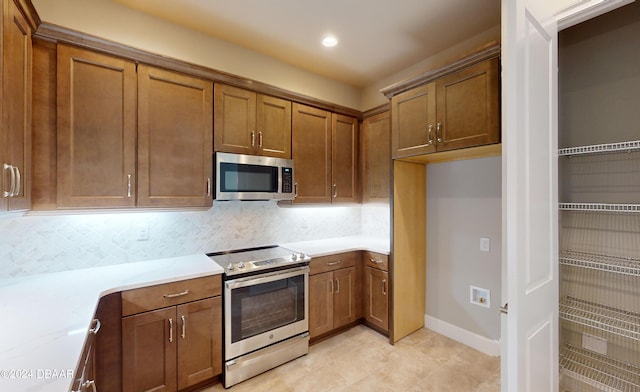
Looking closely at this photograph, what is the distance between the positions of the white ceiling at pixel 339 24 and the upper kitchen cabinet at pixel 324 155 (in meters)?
0.59

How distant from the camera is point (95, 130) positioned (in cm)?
182

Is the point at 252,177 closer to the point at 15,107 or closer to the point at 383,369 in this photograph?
the point at 15,107

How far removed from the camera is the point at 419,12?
2.11m

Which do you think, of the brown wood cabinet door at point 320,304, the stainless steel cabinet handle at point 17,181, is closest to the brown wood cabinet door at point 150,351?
the stainless steel cabinet handle at point 17,181

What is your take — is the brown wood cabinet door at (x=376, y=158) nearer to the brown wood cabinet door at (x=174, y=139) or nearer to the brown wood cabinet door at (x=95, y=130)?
the brown wood cabinet door at (x=174, y=139)

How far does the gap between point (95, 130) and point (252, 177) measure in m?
1.11

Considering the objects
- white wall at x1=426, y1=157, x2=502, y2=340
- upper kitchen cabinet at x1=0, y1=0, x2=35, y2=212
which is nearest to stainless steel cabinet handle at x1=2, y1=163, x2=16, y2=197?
upper kitchen cabinet at x1=0, y1=0, x2=35, y2=212

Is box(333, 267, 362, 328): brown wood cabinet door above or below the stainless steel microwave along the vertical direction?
below

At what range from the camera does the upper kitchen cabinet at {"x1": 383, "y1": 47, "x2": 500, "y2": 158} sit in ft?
6.39

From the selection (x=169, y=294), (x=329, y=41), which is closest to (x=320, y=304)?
(x=169, y=294)

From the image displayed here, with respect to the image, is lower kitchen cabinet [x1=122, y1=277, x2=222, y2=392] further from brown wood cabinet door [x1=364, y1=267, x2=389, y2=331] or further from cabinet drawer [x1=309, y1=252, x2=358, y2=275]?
brown wood cabinet door [x1=364, y1=267, x2=389, y2=331]

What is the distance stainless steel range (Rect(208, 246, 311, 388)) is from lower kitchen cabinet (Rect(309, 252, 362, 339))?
13cm

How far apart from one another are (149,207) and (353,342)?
2162mm

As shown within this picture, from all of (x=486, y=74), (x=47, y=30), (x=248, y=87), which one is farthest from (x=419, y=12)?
(x=47, y=30)
